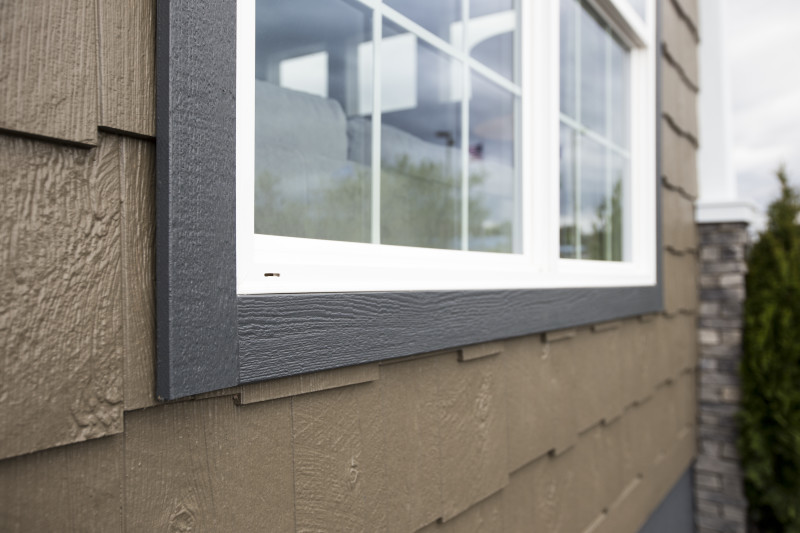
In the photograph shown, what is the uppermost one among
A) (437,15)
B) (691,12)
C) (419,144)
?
(691,12)

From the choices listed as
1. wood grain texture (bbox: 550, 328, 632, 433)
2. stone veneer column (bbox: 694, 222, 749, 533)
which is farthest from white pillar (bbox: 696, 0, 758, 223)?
wood grain texture (bbox: 550, 328, 632, 433)

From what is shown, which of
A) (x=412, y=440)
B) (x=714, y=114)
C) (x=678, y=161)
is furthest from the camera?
(x=714, y=114)

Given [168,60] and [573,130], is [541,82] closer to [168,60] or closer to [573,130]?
[573,130]

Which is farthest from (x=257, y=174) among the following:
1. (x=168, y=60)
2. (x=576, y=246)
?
(x=576, y=246)

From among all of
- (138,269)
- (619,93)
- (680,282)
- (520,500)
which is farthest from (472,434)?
(680,282)

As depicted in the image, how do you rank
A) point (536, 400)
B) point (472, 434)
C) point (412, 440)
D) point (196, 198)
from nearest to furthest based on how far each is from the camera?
point (196, 198), point (412, 440), point (472, 434), point (536, 400)

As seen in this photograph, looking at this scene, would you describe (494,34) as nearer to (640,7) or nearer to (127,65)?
(127,65)

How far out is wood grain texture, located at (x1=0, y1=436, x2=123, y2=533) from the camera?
52 centimetres

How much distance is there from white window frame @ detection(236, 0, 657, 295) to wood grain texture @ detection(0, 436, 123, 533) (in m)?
0.25

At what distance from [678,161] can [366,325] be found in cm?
261

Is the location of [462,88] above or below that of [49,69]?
above

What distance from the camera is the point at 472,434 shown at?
48.8 inches

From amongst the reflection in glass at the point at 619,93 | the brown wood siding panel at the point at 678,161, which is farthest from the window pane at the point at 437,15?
the brown wood siding panel at the point at 678,161

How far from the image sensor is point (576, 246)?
1.93 m
